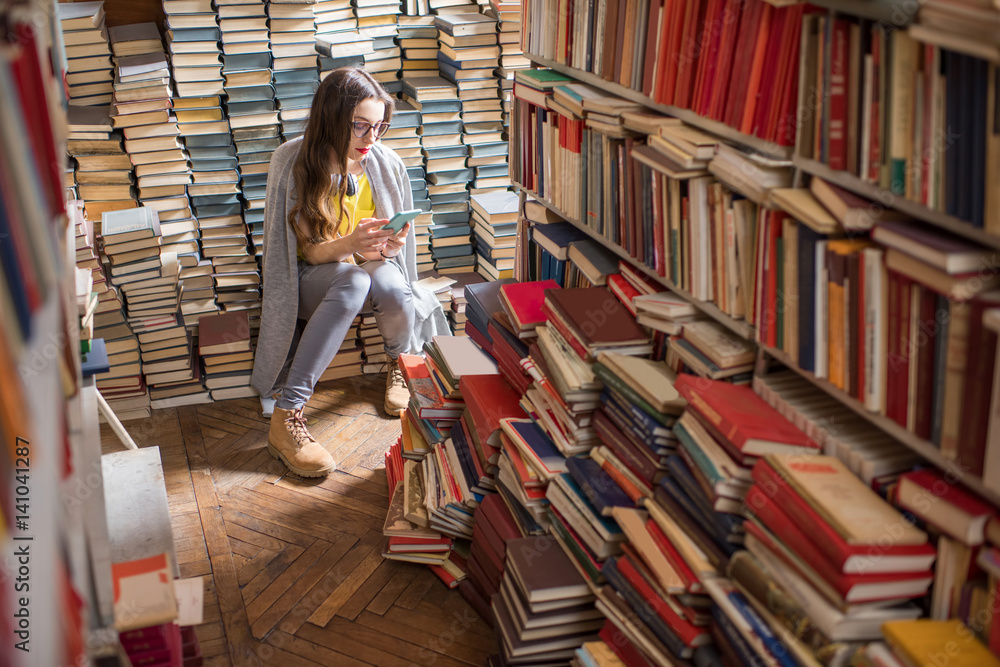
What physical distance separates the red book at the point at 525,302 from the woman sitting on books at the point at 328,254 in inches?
31.3

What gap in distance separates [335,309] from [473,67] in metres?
1.24

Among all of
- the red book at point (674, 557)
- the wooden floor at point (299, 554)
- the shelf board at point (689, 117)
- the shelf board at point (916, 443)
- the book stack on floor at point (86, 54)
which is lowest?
the wooden floor at point (299, 554)

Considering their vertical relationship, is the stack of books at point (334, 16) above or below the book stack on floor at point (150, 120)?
above

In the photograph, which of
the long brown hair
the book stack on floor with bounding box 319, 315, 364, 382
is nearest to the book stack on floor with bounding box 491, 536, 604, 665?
the long brown hair

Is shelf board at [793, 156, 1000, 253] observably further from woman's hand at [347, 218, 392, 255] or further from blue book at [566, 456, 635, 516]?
woman's hand at [347, 218, 392, 255]

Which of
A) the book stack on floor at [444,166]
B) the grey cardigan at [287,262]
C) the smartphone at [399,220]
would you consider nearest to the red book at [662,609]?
the smartphone at [399,220]

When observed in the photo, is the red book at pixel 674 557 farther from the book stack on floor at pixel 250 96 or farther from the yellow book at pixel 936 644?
the book stack on floor at pixel 250 96

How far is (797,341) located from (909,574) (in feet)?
1.46

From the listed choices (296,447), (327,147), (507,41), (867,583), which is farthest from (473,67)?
(867,583)

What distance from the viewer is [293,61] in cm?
343

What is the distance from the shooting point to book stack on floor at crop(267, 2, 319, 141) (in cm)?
336

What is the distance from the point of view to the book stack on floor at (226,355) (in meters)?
3.43

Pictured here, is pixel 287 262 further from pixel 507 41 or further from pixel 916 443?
pixel 916 443

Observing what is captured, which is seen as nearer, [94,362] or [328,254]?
[94,362]
